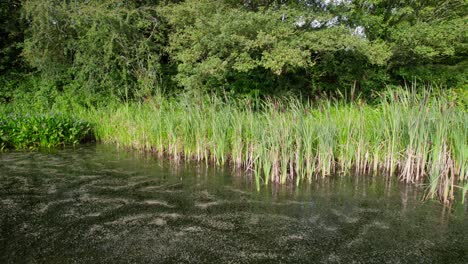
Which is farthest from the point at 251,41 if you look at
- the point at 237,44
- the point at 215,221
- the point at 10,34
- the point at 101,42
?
the point at 10,34

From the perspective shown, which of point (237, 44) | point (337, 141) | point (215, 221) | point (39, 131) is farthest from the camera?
point (237, 44)

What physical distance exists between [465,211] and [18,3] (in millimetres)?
15149

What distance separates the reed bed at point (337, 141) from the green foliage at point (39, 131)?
105 inches

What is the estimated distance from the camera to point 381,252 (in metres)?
2.77

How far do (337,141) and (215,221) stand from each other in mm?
2690

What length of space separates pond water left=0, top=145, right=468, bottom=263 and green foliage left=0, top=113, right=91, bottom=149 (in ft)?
6.96

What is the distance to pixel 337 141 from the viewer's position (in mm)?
5262

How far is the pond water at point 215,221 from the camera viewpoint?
276cm

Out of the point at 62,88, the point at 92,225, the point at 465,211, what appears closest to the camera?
the point at 92,225

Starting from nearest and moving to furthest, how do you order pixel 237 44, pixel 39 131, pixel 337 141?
pixel 337 141 → pixel 39 131 → pixel 237 44

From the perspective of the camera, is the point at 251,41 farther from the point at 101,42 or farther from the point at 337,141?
the point at 101,42

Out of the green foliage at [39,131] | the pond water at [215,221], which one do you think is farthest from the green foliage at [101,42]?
the pond water at [215,221]

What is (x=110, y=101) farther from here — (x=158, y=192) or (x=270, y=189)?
(x=270, y=189)

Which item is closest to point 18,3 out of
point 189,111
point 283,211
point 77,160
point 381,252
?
point 77,160
